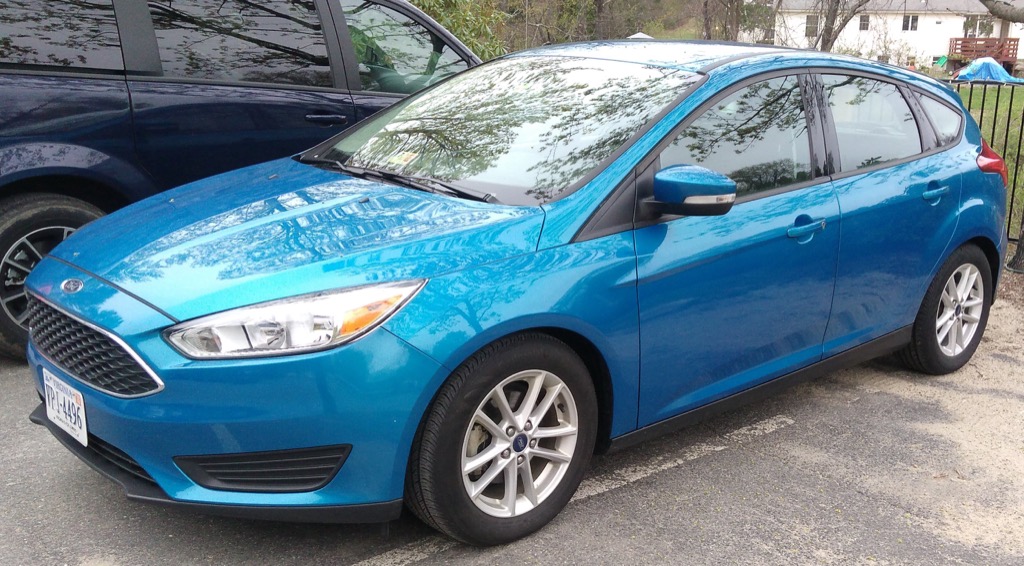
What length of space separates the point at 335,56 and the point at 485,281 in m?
2.94

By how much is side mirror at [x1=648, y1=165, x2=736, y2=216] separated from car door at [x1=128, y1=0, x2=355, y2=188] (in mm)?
2546

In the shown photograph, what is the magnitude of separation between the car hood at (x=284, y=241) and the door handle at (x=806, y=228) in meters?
1.12

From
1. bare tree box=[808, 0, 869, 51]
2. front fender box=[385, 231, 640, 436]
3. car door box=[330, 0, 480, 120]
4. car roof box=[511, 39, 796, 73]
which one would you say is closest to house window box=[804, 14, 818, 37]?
bare tree box=[808, 0, 869, 51]

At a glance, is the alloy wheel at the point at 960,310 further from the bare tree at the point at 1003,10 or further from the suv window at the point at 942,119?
the bare tree at the point at 1003,10

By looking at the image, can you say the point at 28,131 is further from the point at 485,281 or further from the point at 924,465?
the point at 924,465

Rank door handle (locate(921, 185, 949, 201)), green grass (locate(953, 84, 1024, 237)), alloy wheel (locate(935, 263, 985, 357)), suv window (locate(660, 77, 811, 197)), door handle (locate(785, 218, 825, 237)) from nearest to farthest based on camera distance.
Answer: suv window (locate(660, 77, 811, 197)), door handle (locate(785, 218, 825, 237)), door handle (locate(921, 185, 949, 201)), alloy wheel (locate(935, 263, 985, 357)), green grass (locate(953, 84, 1024, 237))

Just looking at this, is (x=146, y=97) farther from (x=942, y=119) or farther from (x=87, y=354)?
(x=942, y=119)

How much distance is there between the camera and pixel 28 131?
419 cm

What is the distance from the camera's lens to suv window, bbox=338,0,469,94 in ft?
17.9

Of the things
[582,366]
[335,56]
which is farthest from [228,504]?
[335,56]

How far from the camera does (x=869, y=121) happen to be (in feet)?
13.6

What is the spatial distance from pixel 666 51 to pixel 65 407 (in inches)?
105

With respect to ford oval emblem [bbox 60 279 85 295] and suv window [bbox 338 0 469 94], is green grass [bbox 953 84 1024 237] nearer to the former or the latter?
suv window [bbox 338 0 469 94]

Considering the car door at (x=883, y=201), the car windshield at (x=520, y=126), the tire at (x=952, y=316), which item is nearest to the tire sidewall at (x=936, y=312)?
the tire at (x=952, y=316)
